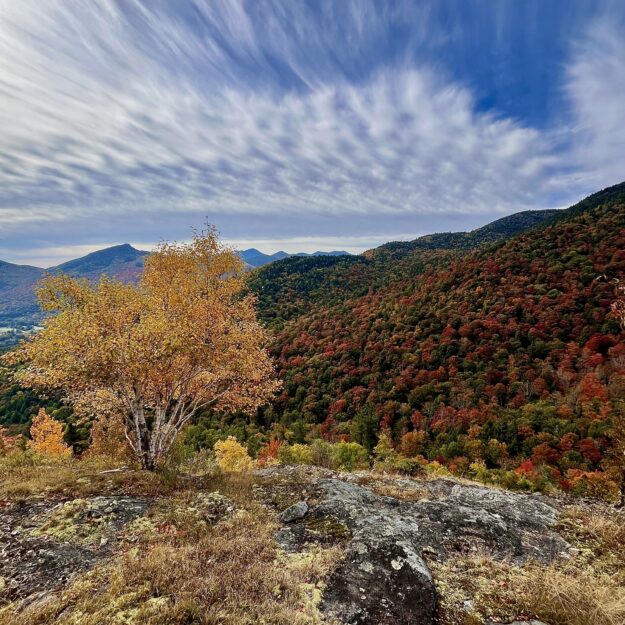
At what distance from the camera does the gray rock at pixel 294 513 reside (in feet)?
36.0

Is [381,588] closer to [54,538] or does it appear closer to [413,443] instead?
[54,538]

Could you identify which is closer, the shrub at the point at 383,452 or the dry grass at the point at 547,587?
the dry grass at the point at 547,587

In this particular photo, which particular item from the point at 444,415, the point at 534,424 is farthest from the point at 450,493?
the point at 444,415

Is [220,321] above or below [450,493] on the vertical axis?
above

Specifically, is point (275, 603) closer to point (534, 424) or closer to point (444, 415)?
point (534, 424)

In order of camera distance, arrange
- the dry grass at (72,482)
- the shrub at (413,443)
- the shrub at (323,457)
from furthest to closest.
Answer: the shrub at (413,443), the shrub at (323,457), the dry grass at (72,482)

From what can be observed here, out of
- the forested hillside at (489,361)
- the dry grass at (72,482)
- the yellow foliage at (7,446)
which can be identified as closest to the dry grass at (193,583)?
the dry grass at (72,482)

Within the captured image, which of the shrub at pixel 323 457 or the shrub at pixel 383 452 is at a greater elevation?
the shrub at pixel 323 457

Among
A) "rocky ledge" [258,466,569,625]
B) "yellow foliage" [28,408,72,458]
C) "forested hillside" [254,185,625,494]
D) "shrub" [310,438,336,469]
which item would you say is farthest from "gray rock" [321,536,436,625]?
"forested hillside" [254,185,625,494]

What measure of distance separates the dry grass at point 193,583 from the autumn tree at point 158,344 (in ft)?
21.0

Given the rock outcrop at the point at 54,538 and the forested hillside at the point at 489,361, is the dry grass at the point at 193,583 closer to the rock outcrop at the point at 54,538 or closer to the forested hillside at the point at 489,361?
the rock outcrop at the point at 54,538

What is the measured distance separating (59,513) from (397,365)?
9771cm

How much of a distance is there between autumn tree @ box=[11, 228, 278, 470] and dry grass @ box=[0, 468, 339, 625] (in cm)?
640

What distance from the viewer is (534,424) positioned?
220 feet
